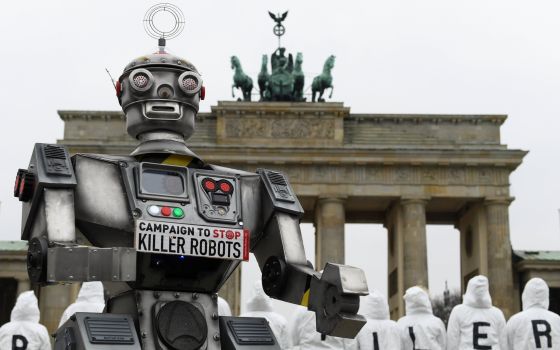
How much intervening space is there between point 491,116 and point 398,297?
9486 millimetres

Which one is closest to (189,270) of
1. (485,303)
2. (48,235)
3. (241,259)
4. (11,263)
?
(241,259)

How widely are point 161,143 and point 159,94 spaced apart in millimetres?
315

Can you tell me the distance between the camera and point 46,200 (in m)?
5.12

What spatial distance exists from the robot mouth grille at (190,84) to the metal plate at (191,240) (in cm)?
100

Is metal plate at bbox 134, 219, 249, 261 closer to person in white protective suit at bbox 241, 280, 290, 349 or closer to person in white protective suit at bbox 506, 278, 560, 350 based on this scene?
person in white protective suit at bbox 241, 280, 290, 349

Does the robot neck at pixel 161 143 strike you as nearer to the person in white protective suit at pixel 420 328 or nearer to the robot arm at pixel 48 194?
the robot arm at pixel 48 194

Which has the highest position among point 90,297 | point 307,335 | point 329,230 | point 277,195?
point 329,230

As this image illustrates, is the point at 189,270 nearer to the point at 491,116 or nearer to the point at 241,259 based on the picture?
the point at 241,259

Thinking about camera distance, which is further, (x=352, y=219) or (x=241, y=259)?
(x=352, y=219)

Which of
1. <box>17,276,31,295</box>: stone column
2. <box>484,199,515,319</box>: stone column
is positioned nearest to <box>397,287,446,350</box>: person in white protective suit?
<box>484,199,515,319</box>: stone column

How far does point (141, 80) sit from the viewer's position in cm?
587

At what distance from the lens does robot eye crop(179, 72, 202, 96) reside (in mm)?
5934

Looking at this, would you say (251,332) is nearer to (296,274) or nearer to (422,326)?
(296,274)

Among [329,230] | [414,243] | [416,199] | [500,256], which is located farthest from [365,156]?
[500,256]
